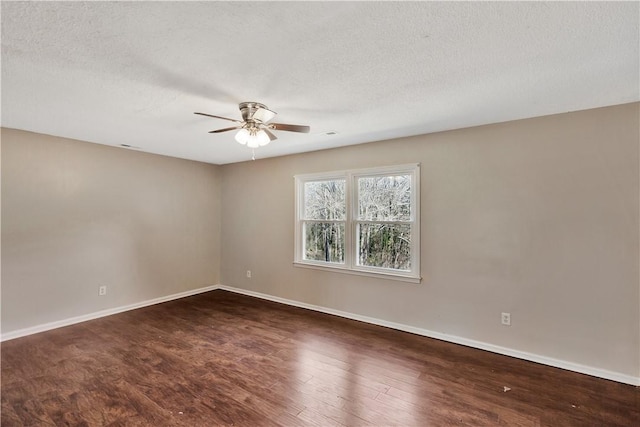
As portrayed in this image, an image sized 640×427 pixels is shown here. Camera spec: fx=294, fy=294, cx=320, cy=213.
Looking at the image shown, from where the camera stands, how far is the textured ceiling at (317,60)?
1.43m

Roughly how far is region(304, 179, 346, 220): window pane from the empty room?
0.03 metres

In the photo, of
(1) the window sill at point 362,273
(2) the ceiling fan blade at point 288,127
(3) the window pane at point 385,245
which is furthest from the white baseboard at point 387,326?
(2) the ceiling fan blade at point 288,127

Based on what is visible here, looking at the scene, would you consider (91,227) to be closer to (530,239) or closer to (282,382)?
(282,382)

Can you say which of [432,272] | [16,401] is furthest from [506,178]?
[16,401]

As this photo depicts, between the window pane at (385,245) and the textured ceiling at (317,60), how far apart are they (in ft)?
4.61

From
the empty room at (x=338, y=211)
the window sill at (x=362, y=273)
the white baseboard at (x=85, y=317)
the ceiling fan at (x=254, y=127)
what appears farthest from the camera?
the window sill at (x=362, y=273)

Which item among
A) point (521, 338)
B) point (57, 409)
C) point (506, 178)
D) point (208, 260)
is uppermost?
point (506, 178)

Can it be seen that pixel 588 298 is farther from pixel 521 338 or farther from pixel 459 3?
pixel 459 3

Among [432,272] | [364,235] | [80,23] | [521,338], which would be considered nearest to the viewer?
Result: [80,23]

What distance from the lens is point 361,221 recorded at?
13.3ft

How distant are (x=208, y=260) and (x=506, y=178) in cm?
494

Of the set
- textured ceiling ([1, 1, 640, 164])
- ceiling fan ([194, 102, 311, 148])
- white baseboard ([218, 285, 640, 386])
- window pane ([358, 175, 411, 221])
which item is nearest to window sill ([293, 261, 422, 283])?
white baseboard ([218, 285, 640, 386])

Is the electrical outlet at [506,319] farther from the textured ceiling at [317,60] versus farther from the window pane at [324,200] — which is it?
the window pane at [324,200]

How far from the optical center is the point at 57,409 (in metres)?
2.15
